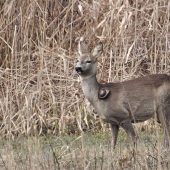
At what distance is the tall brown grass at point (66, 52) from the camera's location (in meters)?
7.95

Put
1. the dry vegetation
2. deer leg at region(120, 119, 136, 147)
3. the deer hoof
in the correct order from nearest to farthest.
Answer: deer leg at region(120, 119, 136, 147), the deer hoof, the dry vegetation

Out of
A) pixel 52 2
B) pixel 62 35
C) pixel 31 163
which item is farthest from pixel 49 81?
pixel 31 163

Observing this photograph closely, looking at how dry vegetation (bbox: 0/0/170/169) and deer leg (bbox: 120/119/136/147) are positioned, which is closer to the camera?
deer leg (bbox: 120/119/136/147)

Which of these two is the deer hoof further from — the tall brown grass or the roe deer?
the tall brown grass

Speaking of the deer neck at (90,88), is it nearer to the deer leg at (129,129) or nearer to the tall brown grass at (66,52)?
the deer leg at (129,129)

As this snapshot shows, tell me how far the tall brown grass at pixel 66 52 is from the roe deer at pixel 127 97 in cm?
133

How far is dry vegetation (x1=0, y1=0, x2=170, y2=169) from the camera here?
7.94 meters

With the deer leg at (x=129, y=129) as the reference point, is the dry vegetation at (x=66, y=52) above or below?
above

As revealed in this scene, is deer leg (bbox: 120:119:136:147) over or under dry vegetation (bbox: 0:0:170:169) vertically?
under

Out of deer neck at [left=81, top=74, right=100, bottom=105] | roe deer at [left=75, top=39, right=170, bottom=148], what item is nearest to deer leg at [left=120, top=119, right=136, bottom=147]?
roe deer at [left=75, top=39, right=170, bottom=148]

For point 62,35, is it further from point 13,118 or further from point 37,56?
point 13,118

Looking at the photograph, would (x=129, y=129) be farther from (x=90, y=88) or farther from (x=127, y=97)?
(x=90, y=88)

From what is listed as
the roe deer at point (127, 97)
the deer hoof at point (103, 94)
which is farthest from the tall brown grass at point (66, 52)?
the deer hoof at point (103, 94)

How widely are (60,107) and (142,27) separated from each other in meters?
1.97
